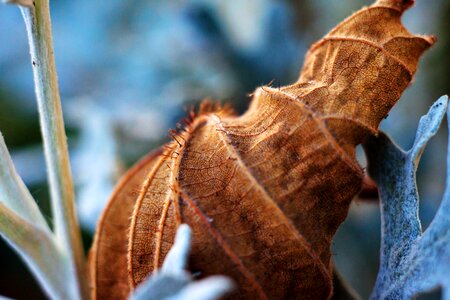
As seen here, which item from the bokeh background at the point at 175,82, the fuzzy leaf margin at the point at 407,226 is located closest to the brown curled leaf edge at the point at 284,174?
the fuzzy leaf margin at the point at 407,226

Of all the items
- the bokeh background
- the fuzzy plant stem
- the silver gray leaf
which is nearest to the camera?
the silver gray leaf

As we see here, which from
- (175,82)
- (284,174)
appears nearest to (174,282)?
(284,174)

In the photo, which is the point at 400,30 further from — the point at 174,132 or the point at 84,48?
the point at 84,48

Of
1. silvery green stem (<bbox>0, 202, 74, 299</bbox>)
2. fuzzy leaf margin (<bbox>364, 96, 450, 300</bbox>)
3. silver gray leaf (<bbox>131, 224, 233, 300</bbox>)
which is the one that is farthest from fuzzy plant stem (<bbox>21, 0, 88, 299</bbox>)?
fuzzy leaf margin (<bbox>364, 96, 450, 300</bbox>)

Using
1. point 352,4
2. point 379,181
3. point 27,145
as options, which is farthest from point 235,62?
point 379,181

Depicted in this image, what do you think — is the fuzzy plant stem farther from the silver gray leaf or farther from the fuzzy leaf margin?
the fuzzy leaf margin

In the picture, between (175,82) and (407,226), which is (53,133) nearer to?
(407,226)

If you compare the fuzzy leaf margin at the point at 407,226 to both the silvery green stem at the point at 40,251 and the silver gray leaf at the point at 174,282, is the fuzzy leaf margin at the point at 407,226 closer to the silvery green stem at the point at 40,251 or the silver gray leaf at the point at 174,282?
the silver gray leaf at the point at 174,282
